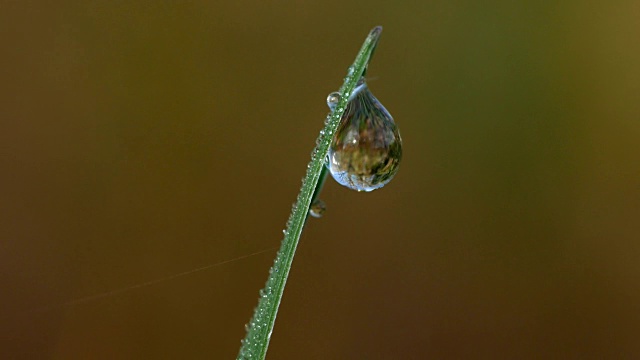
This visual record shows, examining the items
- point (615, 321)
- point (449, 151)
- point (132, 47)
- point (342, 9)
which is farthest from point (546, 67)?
point (132, 47)

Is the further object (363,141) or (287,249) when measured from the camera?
(363,141)

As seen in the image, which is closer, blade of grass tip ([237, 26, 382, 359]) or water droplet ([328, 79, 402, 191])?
blade of grass tip ([237, 26, 382, 359])

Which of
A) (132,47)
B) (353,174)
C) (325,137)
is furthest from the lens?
(132,47)

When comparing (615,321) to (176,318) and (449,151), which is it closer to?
(449,151)

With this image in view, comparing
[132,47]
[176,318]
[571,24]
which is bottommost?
[176,318]

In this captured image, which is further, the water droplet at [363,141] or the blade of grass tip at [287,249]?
the water droplet at [363,141]

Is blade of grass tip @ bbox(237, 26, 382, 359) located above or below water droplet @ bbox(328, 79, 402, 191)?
below

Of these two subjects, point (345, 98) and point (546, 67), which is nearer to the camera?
point (345, 98)

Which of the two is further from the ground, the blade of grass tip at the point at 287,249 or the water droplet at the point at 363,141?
the water droplet at the point at 363,141
